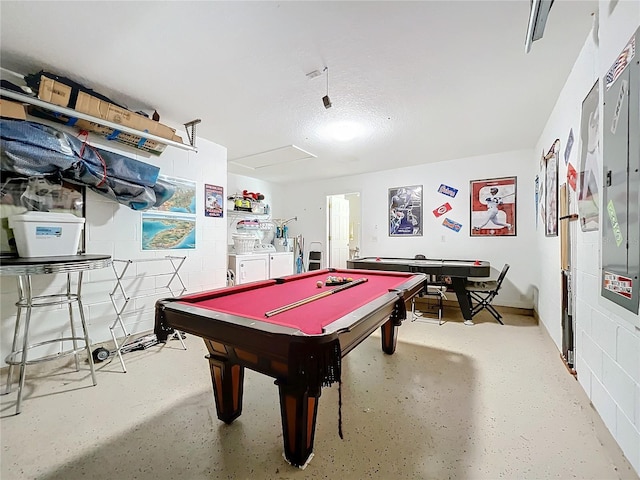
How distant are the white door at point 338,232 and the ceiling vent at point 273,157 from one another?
5.93ft

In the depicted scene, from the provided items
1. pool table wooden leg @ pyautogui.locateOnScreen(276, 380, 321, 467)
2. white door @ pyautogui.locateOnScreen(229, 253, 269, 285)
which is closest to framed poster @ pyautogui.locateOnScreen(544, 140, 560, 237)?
pool table wooden leg @ pyautogui.locateOnScreen(276, 380, 321, 467)

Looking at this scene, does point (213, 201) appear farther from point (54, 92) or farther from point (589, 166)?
point (589, 166)

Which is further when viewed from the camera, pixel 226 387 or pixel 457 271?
pixel 457 271

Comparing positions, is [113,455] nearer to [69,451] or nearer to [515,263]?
[69,451]

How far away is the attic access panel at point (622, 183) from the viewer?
44.4 inches

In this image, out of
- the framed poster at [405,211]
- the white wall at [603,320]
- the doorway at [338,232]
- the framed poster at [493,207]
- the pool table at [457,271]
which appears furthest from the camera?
the doorway at [338,232]

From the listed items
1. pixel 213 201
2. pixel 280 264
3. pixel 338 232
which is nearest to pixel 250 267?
pixel 280 264

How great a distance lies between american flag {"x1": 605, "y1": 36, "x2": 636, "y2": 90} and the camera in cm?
118

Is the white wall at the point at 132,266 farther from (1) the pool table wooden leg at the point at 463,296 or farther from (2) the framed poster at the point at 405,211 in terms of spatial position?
(1) the pool table wooden leg at the point at 463,296

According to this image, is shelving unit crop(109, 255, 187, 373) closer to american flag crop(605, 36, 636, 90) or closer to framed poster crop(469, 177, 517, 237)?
american flag crop(605, 36, 636, 90)

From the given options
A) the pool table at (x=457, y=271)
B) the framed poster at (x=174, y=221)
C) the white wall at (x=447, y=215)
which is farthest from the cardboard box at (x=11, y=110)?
the white wall at (x=447, y=215)

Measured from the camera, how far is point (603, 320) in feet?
5.07

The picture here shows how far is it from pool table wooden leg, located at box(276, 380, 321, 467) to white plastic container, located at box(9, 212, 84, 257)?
2036mm

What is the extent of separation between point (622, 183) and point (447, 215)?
11.8ft
